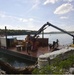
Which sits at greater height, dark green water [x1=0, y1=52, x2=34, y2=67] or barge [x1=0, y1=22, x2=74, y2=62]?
barge [x1=0, y1=22, x2=74, y2=62]

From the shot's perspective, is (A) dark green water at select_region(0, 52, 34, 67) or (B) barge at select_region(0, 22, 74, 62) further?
(B) barge at select_region(0, 22, 74, 62)

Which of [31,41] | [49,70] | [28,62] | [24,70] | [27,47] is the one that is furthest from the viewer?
[31,41]

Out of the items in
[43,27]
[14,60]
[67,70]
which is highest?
[43,27]

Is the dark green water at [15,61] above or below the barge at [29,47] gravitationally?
below

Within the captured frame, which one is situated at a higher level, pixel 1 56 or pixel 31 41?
pixel 31 41

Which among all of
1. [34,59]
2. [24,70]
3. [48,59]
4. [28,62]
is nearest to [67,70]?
[24,70]

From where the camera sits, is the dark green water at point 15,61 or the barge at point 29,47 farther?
the barge at point 29,47

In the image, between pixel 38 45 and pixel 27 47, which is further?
pixel 38 45

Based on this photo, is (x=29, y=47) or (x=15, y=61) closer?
(x=15, y=61)

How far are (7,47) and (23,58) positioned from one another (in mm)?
8979

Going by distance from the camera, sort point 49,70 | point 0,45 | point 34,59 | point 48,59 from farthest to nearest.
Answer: point 0,45 < point 34,59 < point 48,59 < point 49,70

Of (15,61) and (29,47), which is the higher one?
(29,47)

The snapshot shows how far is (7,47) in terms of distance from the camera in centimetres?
3594

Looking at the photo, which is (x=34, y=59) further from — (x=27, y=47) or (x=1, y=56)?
(x=1, y=56)
